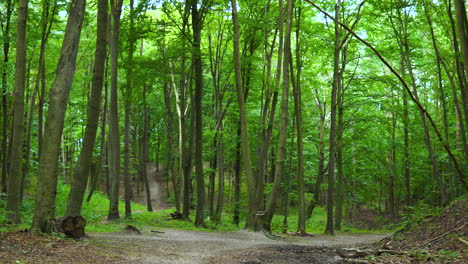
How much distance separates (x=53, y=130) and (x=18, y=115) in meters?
3.41

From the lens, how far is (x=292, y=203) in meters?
37.3

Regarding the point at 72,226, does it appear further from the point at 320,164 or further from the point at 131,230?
the point at 320,164

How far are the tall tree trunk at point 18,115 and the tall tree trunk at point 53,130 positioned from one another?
10.0ft

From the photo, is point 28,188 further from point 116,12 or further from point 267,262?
point 267,262

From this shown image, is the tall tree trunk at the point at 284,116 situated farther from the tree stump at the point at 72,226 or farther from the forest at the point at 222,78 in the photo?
the tree stump at the point at 72,226

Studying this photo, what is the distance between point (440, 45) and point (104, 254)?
55.9ft

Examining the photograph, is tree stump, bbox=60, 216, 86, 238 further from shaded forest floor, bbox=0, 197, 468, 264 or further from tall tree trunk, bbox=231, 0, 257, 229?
tall tree trunk, bbox=231, 0, 257, 229

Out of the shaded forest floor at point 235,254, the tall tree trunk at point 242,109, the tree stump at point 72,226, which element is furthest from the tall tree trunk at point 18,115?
the tall tree trunk at point 242,109

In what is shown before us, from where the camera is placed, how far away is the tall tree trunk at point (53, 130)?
7.06m

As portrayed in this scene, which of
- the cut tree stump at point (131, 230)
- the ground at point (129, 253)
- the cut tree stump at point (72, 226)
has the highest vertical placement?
the cut tree stump at point (72, 226)

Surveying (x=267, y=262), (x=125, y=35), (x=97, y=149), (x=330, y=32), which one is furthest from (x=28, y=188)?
(x=267, y=262)

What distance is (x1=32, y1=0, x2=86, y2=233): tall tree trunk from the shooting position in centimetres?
706

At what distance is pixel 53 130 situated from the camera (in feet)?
23.6

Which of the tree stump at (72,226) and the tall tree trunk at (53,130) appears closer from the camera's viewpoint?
the tall tree trunk at (53,130)
